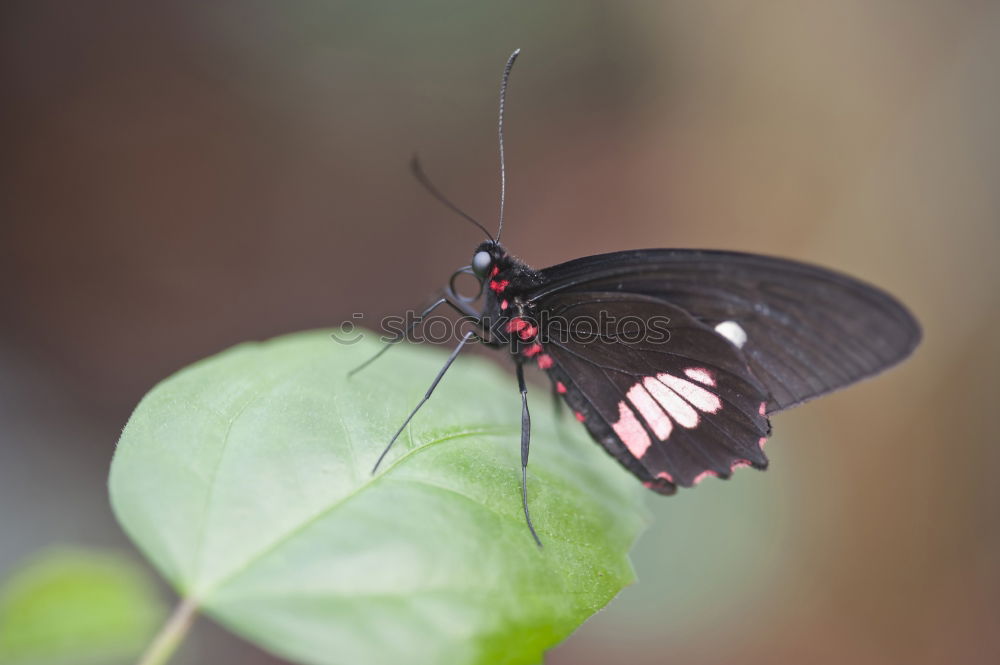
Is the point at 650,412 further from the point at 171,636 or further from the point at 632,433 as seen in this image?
the point at 171,636

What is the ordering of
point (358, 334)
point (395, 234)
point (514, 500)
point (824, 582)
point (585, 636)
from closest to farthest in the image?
point (514, 500), point (358, 334), point (585, 636), point (824, 582), point (395, 234)

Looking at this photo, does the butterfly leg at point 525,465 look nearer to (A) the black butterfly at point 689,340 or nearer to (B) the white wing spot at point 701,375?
(A) the black butterfly at point 689,340

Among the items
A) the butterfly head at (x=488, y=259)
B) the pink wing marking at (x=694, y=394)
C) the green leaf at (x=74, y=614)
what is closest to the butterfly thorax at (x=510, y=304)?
the butterfly head at (x=488, y=259)

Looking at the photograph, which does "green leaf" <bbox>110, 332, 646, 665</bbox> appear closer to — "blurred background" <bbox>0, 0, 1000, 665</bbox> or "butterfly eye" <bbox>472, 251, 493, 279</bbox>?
"butterfly eye" <bbox>472, 251, 493, 279</bbox>

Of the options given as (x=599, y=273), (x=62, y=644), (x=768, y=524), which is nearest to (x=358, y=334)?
(x=599, y=273)

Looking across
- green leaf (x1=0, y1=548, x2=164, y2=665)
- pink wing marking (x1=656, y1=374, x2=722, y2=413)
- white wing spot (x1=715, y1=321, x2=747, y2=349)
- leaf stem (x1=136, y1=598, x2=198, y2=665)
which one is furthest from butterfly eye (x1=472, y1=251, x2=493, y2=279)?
leaf stem (x1=136, y1=598, x2=198, y2=665)

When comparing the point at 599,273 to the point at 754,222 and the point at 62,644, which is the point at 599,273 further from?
the point at 754,222

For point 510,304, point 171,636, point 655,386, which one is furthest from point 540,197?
point 171,636
